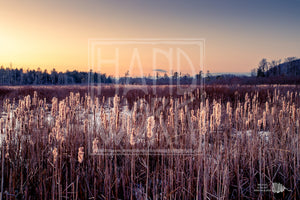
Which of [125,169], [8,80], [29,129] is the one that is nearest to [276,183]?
[125,169]

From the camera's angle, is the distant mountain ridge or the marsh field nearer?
the marsh field

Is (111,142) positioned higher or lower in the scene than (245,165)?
higher

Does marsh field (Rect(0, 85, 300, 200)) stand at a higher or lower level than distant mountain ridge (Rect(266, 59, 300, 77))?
lower

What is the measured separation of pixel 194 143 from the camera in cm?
351

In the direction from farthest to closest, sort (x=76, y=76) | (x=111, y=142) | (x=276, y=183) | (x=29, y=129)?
(x=76, y=76), (x=29, y=129), (x=111, y=142), (x=276, y=183)

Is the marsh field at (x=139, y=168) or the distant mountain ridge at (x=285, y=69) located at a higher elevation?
the distant mountain ridge at (x=285, y=69)

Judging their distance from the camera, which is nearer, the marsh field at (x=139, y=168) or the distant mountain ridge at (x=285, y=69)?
the marsh field at (x=139, y=168)

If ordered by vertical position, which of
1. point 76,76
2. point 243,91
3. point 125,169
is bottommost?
point 125,169

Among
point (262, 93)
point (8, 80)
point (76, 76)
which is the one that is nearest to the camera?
point (262, 93)

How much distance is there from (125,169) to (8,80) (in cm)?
11404

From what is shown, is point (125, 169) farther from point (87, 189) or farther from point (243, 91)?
point (243, 91)

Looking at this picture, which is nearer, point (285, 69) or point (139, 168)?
point (139, 168)

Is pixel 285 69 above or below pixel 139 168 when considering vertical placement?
above

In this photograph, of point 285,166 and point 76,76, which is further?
point 76,76
